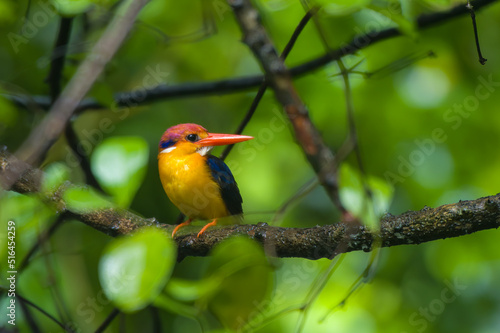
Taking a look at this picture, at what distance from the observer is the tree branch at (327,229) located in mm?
1479

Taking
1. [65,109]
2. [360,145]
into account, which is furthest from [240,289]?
[360,145]

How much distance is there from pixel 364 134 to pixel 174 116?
5.21 feet

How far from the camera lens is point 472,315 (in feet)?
11.5

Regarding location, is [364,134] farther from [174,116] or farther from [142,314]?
[142,314]

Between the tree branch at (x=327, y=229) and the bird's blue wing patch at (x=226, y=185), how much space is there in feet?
2.93

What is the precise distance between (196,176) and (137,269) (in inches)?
84.3

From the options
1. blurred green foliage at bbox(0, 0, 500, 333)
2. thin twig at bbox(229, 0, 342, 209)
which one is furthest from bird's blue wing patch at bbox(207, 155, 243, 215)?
thin twig at bbox(229, 0, 342, 209)

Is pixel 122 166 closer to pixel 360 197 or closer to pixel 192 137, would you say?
pixel 360 197

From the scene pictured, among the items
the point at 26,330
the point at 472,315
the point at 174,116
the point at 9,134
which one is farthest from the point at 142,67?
the point at 472,315

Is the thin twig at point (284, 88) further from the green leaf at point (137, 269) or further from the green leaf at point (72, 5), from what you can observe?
the green leaf at point (72, 5)

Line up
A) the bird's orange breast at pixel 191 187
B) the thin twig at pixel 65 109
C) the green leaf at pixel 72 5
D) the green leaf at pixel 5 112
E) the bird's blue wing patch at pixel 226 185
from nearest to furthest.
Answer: the thin twig at pixel 65 109 → the green leaf at pixel 72 5 → the green leaf at pixel 5 112 → the bird's orange breast at pixel 191 187 → the bird's blue wing patch at pixel 226 185

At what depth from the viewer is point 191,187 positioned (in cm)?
308

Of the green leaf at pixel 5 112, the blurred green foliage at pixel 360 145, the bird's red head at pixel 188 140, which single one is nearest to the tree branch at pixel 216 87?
the blurred green foliage at pixel 360 145

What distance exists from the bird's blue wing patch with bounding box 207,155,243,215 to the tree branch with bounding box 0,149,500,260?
0.89 m
